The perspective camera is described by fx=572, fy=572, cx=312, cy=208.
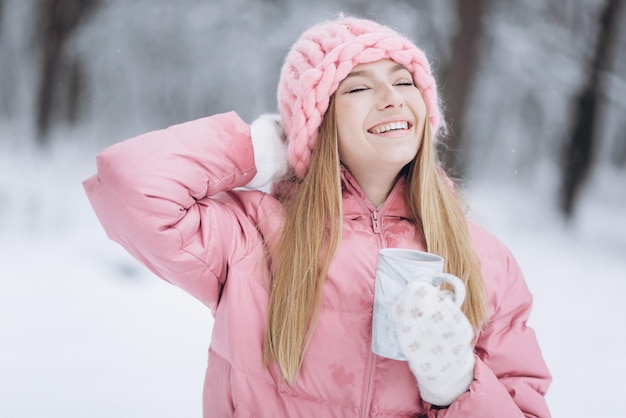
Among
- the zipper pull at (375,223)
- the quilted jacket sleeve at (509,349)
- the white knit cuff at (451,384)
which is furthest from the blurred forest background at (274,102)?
the white knit cuff at (451,384)

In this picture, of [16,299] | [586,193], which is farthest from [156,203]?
[586,193]

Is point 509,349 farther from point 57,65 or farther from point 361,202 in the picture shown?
point 57,65

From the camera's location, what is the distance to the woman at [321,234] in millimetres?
904

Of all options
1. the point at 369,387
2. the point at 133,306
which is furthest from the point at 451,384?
the point at 133,306

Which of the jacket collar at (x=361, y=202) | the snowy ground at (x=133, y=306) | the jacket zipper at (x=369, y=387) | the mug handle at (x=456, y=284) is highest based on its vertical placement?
the jacket collar at (x=361, y=202)

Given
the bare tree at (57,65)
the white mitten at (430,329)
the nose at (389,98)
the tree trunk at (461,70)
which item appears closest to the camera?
the white mitten at (430,329)

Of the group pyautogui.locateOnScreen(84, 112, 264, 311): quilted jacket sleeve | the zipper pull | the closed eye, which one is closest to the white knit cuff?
the zipper pull

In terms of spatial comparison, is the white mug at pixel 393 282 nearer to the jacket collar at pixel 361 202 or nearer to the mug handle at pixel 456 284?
the mug handle at pixel 456 284

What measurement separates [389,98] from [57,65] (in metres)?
2.06

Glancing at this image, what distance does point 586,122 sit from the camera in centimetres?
269

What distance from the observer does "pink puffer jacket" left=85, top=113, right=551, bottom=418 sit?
2.91 feet

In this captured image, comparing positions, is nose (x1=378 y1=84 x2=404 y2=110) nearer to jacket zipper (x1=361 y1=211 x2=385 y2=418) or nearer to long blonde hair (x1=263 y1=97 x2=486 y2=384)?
long blonde hair (x1=263 y1=97 x2=486 y2=384)

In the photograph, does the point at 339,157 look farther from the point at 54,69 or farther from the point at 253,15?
the point at 54,69

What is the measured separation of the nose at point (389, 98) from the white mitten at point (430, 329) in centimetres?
35
